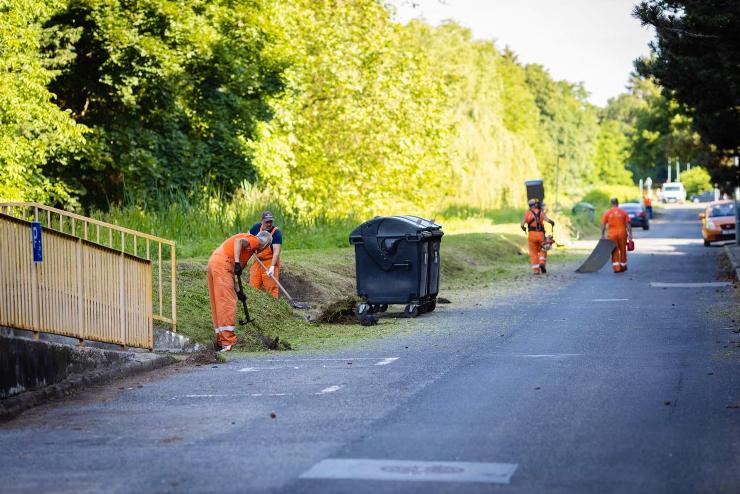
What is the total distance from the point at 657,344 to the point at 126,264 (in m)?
6.31

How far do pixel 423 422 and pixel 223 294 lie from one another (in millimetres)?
6402

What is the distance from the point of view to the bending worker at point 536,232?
28.4 metres

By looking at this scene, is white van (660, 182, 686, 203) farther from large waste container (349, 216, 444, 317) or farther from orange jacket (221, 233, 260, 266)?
orange jacket (221, 233, 260, 266)

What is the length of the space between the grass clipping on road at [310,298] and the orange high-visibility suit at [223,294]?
36cm

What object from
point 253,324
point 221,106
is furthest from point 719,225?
point 253,324

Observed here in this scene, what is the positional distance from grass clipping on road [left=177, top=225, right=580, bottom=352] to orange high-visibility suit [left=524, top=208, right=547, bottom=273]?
0.58 meters

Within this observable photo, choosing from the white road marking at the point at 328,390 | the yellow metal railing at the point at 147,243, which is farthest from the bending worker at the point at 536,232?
the white road marking at the point at 328,390

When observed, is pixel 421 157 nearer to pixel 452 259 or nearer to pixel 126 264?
pixel 452 259

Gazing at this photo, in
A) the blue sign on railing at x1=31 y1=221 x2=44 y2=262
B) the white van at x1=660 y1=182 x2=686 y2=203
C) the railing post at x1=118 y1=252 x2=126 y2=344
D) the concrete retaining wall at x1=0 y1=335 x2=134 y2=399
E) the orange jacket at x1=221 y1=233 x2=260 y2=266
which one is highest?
the blue sign on railing at x1=31 y1=221 x2=44 y2=262

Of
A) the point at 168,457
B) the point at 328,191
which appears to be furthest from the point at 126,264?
the point at 328,191

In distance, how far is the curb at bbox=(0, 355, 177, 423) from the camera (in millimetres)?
10508

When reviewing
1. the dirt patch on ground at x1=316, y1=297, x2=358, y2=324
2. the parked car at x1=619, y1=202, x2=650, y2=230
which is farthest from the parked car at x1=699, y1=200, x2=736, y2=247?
the dirt patch on ground at x1=316, y1=297, x2=358, y2=324

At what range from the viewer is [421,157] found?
4138cm

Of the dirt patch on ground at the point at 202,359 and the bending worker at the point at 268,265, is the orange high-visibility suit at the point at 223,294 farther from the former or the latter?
the bending worker at the point at 268,265
